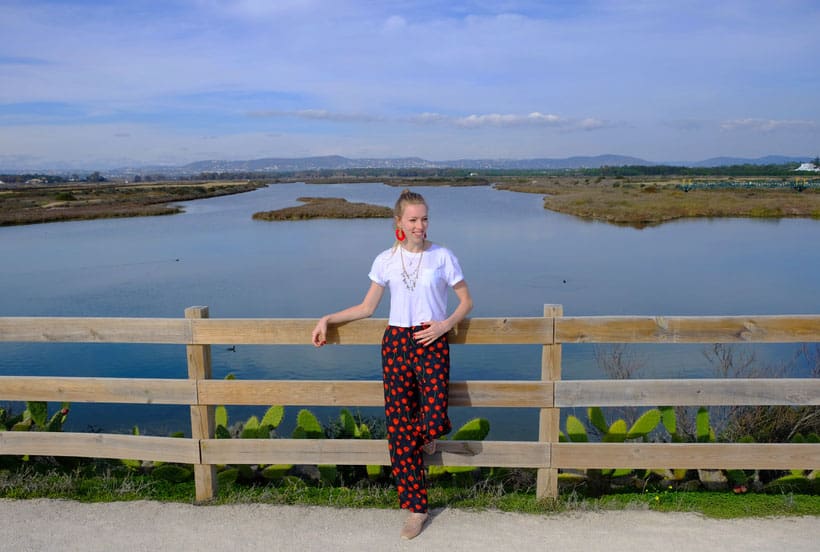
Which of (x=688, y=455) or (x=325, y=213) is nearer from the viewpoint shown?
(x=688, y=455)

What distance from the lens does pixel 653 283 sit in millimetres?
21703

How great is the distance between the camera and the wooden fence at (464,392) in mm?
4102

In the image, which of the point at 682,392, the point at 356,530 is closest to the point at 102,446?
the point at 356,530

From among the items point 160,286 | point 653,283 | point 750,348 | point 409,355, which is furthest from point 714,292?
point 409,355

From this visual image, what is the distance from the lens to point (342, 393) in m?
4.23

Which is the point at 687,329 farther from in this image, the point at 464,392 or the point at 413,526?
the point at 413,526

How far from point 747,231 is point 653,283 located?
19.1m

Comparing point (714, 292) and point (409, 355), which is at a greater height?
point (409, 355)

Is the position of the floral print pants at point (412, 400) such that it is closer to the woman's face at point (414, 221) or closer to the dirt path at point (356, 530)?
the dirt path at point (356, 530)

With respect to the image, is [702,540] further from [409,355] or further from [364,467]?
[364,467]

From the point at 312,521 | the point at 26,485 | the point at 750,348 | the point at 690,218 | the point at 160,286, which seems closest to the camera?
the point at 312,521

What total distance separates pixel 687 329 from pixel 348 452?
2161 millimetres

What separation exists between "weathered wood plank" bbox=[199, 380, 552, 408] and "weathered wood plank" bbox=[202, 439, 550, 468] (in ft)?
0.88

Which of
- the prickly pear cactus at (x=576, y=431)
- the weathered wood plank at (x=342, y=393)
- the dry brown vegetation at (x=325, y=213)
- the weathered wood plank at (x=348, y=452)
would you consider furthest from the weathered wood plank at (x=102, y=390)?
the dry brown vegetation at (x=325, y=213)
